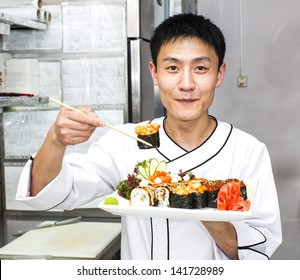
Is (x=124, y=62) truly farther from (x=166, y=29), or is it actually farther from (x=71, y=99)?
(x=166, y=29)

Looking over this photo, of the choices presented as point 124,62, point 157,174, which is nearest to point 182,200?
point 157,174

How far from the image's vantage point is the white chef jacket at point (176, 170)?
4.93 ft

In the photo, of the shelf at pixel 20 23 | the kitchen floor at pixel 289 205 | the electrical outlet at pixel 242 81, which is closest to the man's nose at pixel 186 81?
the shelf at pixel 20 23

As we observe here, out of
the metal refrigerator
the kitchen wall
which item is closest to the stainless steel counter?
the metal refrigerator

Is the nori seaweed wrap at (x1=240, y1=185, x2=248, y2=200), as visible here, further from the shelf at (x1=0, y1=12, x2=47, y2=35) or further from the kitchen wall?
the kitchen wall

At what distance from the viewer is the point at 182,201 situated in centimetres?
143

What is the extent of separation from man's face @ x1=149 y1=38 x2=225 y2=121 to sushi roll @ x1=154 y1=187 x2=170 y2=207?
0.81ft

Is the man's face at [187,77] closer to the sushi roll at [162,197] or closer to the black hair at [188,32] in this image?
the black hair at [188,32]

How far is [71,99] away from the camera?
2.48 meters

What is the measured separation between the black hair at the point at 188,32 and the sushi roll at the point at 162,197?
0.49m

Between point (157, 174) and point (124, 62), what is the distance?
1.00 m

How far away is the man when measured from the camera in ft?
4.75

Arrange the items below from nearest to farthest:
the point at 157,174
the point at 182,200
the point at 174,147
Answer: the point at 182,200 → the point at 157,174 → the point at 174,147

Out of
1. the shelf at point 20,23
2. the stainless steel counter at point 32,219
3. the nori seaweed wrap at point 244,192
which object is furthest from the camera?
the stainless steel counter at point 32,219
